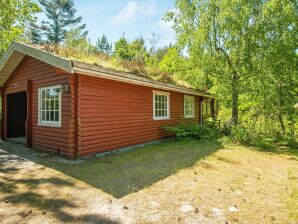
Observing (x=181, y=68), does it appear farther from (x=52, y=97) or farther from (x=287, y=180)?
(x=287, y=180)

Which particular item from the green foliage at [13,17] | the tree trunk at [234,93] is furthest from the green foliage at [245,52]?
the green foliage at [13,17]

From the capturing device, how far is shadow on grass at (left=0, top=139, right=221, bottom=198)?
4.43 m

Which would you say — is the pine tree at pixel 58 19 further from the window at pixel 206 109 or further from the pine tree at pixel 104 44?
the window at pixel 206 109

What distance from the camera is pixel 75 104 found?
6176 millimetres

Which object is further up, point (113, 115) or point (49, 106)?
point (49, 106)

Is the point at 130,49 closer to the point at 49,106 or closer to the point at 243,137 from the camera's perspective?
the point at 243,137

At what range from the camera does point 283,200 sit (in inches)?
143

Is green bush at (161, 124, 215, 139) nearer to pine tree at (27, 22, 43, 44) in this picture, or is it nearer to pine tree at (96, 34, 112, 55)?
pine tree at (27, 22, 43, 44)

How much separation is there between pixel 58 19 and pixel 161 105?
1095 inches

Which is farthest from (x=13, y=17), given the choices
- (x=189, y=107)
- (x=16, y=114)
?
(x=189, y=107)

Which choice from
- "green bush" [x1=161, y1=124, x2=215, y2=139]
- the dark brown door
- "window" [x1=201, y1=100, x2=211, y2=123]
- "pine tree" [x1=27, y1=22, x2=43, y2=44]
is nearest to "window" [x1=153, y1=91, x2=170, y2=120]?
"green bush" [x1=161, y1=124, x2=215, y2=139]

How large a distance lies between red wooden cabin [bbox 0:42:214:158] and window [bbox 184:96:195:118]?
6.45ft

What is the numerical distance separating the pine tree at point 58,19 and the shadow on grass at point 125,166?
27.0m

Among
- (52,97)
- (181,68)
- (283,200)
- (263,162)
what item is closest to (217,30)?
(181,68)
